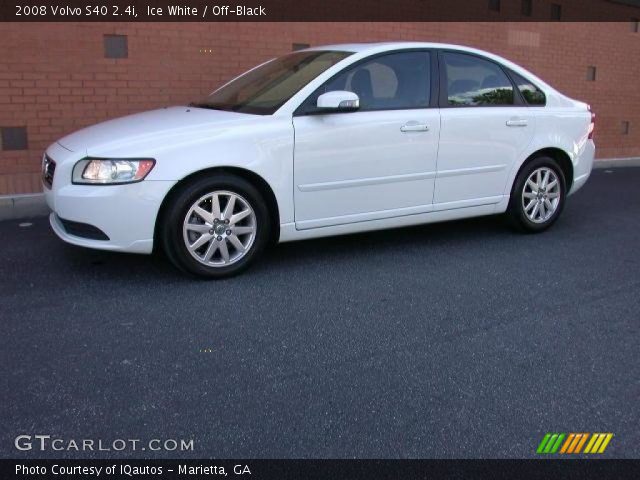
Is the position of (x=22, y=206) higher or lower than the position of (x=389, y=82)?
lower

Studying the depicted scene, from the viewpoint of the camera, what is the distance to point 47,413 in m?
2.75

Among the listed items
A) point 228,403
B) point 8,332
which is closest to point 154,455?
point 228,403

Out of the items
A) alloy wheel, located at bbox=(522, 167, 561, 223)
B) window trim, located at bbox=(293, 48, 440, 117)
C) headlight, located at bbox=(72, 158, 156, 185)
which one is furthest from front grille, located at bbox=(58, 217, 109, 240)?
alloy wheel, located at bbox=(522, 167, 561, 223)

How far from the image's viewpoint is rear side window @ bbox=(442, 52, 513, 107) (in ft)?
17.2

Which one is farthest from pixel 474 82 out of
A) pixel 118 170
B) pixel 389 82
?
pixel 118 170

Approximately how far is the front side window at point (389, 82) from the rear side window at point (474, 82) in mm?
217

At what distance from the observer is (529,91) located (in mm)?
5652

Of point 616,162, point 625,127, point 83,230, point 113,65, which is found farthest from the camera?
A: point 625,127

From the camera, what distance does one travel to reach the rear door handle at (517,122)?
17.8 ft

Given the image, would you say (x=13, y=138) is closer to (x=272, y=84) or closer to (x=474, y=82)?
(x=272, y=84)

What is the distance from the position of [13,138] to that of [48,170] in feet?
7.46

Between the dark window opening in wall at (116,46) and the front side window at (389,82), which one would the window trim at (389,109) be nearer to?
the front side window at (389,82)

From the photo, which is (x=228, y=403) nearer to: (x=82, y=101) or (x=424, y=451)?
(x=424, y=451)
